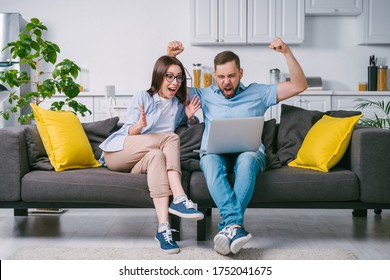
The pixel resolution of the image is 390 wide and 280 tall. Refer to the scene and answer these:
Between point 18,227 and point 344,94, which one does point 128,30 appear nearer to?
point 344,94

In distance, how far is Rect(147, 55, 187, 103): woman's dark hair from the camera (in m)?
2.94

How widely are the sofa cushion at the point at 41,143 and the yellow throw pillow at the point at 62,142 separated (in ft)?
0.15

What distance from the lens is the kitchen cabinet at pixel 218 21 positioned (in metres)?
5.66

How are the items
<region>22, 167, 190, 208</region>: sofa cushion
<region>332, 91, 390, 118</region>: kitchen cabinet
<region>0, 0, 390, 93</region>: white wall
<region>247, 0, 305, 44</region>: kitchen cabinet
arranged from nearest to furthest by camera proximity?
<region>22, 167, 190, 208</region>: sofa cushion < <region>332, 91, 390, 118</region>: kitchen cabinet < <region>247, 0, 305, 44</region>: kitchen cabinet < <region>0, 0, 390, 93</region>: white wall

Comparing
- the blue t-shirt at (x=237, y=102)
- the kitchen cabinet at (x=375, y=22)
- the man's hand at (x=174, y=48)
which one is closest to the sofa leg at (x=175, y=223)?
the blue t-shirt at (x=237, y=102)

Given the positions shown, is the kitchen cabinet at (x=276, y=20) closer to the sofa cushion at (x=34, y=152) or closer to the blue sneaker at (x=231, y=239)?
the sofa cushion at (x=34, y=152)

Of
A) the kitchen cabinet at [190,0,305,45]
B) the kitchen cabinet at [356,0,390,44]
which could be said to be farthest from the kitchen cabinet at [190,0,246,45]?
the kitchen cabinet at [356,0,390,44]

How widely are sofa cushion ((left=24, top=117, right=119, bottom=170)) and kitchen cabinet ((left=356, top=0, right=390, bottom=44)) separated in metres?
3.73

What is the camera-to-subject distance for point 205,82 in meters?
5.91

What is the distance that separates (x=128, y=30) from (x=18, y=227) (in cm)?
347

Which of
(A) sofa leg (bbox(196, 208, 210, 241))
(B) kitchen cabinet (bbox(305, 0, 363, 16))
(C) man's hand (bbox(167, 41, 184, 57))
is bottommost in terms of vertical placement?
(A) sofa leg (bbox(196, 208, 210, 241))

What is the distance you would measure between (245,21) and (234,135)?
3.30 meters

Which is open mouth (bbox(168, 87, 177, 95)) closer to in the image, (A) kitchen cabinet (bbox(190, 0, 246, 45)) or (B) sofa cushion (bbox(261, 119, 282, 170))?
(B) sofa cushion (bbox(261, 119, 282, 170))

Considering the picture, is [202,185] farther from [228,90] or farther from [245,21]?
[245,21]
